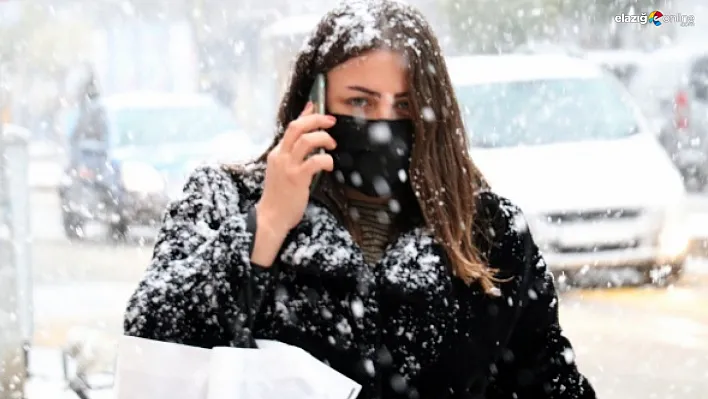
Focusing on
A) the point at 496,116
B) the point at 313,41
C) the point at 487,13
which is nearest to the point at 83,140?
the point at 496,116

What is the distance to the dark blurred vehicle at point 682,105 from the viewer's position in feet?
38.0

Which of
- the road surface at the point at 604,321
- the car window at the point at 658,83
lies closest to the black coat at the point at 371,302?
the road surface at the point at 604,321

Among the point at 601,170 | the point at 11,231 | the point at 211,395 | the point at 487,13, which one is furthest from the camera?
the point at 487,13

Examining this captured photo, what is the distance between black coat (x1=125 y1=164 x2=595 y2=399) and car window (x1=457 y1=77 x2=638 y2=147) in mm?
4285

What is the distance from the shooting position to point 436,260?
1.59 meters

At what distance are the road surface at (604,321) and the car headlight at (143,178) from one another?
47 cm

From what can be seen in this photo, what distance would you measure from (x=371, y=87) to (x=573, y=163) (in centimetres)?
486

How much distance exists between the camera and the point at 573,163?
624cm

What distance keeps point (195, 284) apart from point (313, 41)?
1.37 feet

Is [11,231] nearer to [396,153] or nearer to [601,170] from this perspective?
[396,153]

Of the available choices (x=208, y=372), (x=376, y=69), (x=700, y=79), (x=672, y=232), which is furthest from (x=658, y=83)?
(x=208, y=372)

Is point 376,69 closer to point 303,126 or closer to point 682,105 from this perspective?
point 303,126

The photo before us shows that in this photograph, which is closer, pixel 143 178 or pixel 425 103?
pixel 425 103

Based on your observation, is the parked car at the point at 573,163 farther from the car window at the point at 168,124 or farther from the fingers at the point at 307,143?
the fingers at the point at 307,143
